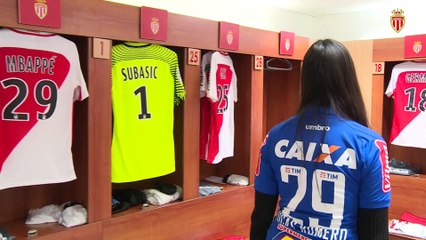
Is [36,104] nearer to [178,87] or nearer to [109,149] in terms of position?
[109,149]

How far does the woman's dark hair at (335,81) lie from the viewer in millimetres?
1309

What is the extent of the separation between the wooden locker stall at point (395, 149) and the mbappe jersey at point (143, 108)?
2.14 m

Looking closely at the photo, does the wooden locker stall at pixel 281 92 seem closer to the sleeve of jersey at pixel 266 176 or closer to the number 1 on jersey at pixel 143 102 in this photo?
the number 1 on jersey at pixel 143 102

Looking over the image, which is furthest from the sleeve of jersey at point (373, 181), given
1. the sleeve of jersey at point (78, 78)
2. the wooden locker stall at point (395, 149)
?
the wooden locker stall at point (395, 149)

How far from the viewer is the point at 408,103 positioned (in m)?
3.85

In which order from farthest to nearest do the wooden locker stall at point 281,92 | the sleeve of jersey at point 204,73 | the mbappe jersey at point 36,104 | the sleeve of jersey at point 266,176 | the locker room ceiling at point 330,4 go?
1. the wooden locker stall at point 281,92
2. the locker room ceiling at point 330,4
3. the sleeve of jersey at point 204,73
4. the mbappe jersey at point 36,104
5. the sleeve of jersey at point 266,176

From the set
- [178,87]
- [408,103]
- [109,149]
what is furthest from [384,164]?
[408,103]

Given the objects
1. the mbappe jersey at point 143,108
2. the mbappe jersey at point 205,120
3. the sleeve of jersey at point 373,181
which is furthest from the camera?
the mbappe jersey at point 205,120

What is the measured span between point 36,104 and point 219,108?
1.47 m

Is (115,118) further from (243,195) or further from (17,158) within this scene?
(243,195)

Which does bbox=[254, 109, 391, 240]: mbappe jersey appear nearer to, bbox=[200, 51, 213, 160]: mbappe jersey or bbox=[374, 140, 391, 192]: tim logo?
bbox=[374, 140, 391, 192]: tim logo

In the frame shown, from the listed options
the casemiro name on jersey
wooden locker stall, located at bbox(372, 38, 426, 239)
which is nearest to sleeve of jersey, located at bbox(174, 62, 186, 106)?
the casemiro name on jersey

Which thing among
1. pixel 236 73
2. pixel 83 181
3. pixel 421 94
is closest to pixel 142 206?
pixel 83 181

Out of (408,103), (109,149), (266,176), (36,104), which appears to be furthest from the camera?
(408,103)
